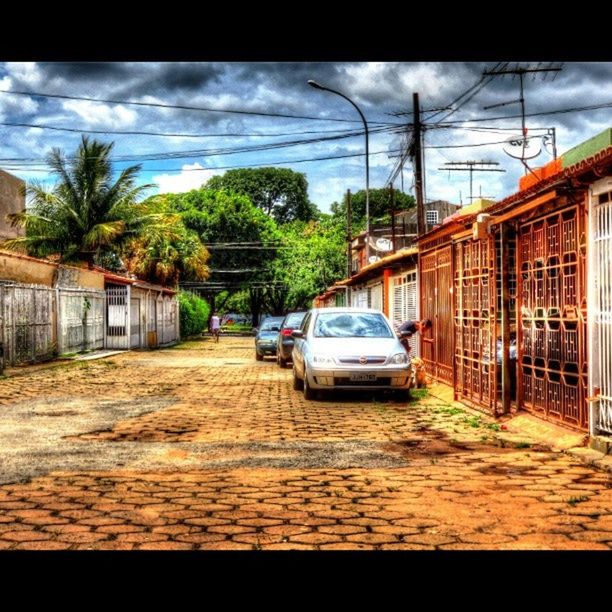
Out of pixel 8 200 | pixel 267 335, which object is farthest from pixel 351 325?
pixel 8 200

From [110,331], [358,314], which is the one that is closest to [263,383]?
[358,314]

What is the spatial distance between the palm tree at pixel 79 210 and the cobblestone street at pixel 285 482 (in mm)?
22016

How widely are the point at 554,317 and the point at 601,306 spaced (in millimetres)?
1275

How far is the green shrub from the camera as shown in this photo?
167 ft

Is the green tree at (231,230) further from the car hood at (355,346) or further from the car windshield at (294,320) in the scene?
the car hood at (355,346)

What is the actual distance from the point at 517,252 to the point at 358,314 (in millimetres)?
5189

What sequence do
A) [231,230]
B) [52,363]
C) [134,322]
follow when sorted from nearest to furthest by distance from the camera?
1. [52,363]
2. [134,322]
3. [231,230]

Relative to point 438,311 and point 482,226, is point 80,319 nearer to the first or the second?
point 438,311

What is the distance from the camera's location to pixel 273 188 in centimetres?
6850

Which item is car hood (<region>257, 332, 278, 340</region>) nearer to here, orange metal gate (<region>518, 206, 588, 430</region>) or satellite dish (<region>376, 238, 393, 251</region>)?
satellite dish (<region>376, 238, 393, 251</region>)

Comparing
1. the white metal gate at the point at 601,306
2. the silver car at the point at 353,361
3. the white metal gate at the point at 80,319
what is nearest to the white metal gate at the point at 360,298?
the white metal gate at the point at 80,319

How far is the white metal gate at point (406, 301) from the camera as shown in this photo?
19531 millimetres
